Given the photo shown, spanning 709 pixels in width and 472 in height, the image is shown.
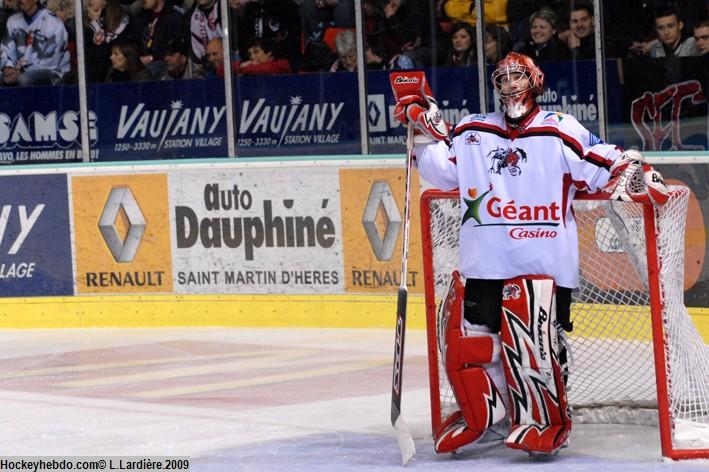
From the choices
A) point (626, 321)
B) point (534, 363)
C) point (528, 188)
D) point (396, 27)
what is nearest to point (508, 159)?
point (528, 188)

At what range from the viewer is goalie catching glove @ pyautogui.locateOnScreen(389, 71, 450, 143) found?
5441 millimetres

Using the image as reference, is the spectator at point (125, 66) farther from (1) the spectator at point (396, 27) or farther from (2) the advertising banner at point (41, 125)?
(1) the spectator at point (396, 27)

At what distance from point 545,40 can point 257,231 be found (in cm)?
208

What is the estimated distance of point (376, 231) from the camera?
877cm

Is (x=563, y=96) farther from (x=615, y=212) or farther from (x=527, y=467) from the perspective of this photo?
(x=527, y=467)

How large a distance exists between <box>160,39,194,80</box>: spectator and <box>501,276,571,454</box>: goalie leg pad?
5.46 meters

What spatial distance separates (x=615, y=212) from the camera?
5801 millimetres

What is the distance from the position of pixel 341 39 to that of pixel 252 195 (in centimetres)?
131

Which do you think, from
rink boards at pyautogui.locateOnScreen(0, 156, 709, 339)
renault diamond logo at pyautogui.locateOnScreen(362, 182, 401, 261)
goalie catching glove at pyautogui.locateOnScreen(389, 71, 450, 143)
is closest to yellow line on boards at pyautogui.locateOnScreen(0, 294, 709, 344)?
rink boards at pyautogui.locateOnScreen(0, 156, 709, 339)

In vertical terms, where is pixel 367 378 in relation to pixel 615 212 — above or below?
below

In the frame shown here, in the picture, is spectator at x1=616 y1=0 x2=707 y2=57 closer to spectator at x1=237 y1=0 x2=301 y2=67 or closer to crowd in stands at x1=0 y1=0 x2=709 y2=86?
crowd in stands at x1=0 y1=0 x2=709 y2=86

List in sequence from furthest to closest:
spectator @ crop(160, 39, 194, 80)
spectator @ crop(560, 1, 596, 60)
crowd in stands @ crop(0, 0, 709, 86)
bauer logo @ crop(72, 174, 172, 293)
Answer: spectator @ crop(160, 39, 194, 80), bauer logo @ crop(72, 174, 172, 293), spectator @ crop(560, 1, 596, 60), crowd in stands @ crop(0, 0, 709, 86)

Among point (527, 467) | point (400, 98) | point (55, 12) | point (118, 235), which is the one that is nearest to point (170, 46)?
point (55, 12)

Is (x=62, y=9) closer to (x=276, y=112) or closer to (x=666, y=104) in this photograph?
(x=276, y=112)
